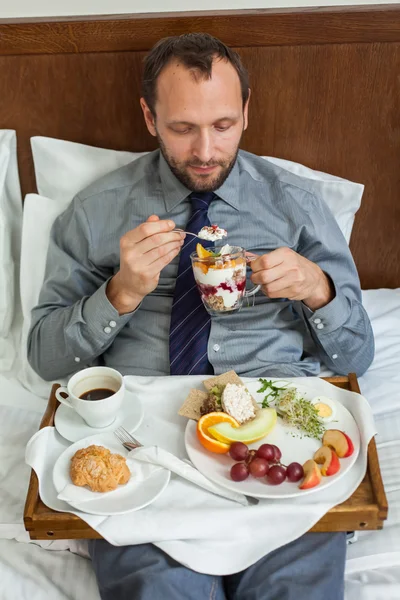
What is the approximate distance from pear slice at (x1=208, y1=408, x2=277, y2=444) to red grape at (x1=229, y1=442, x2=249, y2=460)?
25mm

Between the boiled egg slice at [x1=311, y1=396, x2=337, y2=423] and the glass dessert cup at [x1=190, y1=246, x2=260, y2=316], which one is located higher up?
the glass dessert cup at [x1=190, y1=246, x2=260, y2=316]

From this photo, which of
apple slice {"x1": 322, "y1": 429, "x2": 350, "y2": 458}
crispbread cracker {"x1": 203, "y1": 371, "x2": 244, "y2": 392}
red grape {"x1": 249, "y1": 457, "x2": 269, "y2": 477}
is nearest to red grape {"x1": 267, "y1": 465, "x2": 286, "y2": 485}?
red grape {"x1": 249, "y1": 457, "x2": 269, "y2": 477}

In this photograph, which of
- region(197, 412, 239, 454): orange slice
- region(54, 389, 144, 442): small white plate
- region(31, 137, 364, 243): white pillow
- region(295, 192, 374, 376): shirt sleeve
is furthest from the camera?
region(31, 137, 364, 243): white pillow

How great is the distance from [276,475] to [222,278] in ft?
1.37

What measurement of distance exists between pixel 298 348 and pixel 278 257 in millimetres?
372

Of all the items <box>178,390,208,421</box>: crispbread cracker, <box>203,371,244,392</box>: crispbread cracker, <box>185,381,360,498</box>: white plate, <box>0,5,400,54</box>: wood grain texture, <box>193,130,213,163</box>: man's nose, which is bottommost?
<box>185,381,360,498</box>: white plate

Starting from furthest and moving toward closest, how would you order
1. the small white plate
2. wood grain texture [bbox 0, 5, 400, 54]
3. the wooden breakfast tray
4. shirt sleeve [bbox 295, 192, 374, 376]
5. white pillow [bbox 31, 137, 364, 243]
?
white pillow [bbox 31, 137, 364, 243] < wood grain texture [bbox 0, 5, 400, 54] < shirt sleeve [bbox 295, 192, 374, 376] < the small white plate < the wooden breakfast tray

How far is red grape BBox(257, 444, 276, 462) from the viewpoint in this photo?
1291mm

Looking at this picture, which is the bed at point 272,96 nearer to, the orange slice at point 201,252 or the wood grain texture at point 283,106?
the wood grain texture at point 283,106

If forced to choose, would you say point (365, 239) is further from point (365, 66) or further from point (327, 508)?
point (327, 508)

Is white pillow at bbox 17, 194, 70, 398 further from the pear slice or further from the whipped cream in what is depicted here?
the pear slice

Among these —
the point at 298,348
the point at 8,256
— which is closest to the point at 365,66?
the point at 298,348

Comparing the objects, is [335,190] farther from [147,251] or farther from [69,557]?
[69,557]

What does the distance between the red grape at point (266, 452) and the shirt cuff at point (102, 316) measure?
526mm
